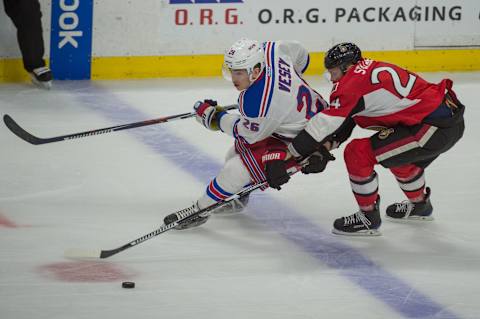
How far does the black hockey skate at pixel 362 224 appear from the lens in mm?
4531

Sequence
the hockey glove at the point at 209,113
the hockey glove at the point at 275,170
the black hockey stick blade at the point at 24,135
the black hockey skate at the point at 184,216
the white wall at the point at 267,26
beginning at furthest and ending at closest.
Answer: the white wall at the point at 267,26 → the black hockey stick blade at the point at 24,135 → the hockey glove at the point at 209,113 → the black hockey skate at the point at 184,216 → the hockey glove at the point at 275,170

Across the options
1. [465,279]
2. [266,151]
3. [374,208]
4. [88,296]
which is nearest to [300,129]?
[266,151]

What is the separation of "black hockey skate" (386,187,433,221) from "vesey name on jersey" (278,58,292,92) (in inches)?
33.8

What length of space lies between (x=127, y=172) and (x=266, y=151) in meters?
1.18

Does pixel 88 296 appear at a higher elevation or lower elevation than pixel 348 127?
lower

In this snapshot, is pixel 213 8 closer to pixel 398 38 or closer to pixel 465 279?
pixel 398 38

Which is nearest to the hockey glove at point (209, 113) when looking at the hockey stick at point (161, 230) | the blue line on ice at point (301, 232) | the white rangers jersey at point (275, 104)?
the white rangers jersey at point (275, 104)

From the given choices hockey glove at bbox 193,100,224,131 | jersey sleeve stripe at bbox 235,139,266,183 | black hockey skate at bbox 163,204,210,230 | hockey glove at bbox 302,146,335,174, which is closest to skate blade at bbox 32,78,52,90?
hockey glove at bbox 193,100,224,131

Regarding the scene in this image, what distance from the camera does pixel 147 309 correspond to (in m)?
3.70

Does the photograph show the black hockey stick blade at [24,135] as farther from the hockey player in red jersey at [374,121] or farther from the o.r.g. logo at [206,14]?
the o.r.g. logo at [206,14]

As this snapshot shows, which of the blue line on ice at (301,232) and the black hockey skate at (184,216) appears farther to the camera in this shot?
the black hockey skate at (184,216)

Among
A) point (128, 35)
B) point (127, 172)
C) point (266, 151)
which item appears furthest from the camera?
point (128, 35)

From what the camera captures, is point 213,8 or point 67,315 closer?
point 67,315

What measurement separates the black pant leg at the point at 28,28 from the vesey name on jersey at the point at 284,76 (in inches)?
108
